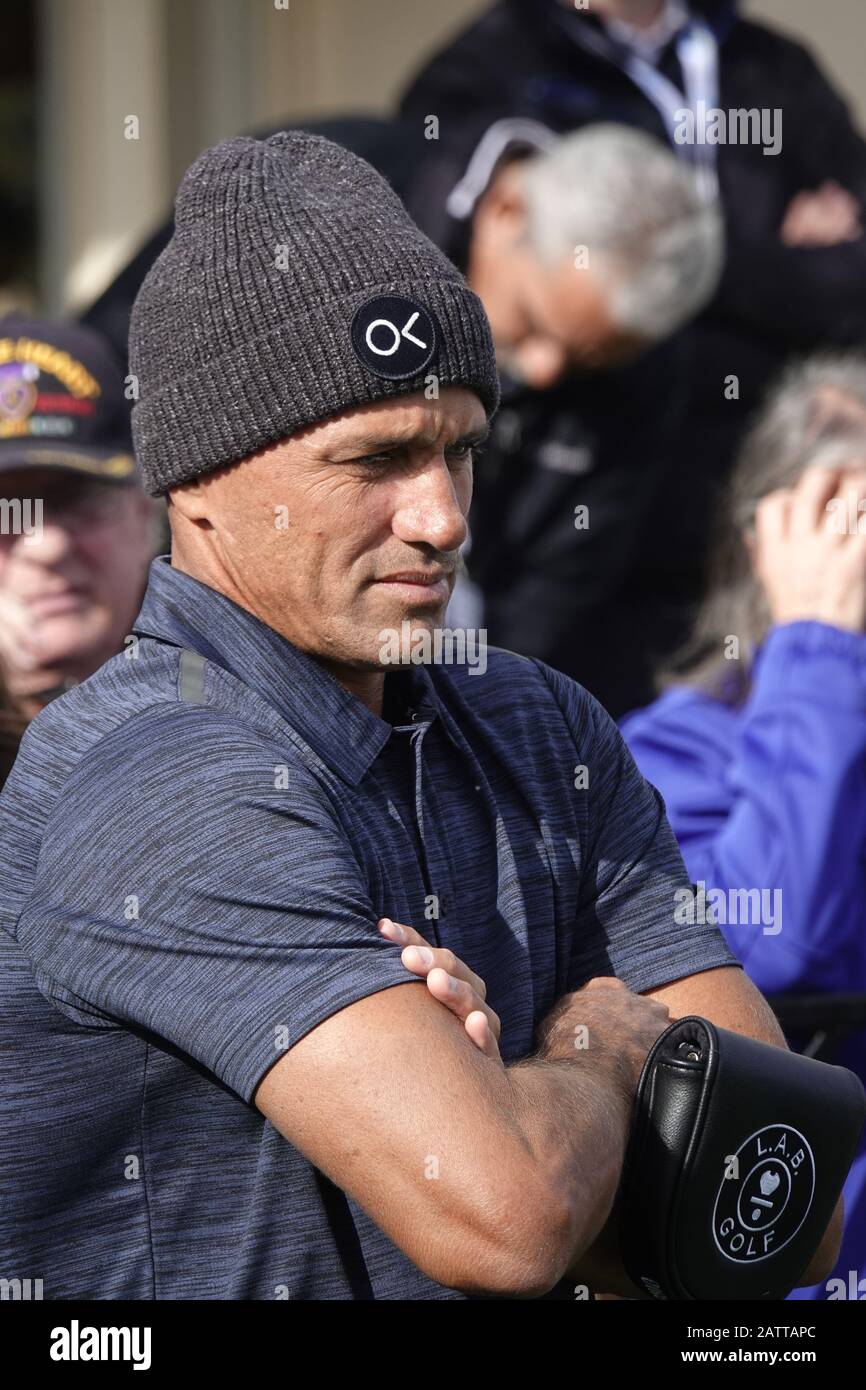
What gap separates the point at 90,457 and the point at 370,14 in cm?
388

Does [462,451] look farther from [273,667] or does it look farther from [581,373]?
[581,373]

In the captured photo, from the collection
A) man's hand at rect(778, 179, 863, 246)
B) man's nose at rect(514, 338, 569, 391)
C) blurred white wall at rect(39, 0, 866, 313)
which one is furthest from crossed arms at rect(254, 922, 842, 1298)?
blurred white wall at rect(39, 0, 866, 313)

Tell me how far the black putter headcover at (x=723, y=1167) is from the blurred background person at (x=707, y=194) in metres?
2.39

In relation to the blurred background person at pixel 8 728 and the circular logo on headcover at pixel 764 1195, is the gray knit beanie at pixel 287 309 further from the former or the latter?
the blurred background person at pixel 8 728

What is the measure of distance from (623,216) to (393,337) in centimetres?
204

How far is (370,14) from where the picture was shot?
6508 millimetres

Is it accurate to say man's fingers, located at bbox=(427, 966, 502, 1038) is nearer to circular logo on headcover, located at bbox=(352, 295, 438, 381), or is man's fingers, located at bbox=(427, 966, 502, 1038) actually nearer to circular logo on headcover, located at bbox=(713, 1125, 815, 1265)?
circular logo on headcover, located at bbox=(713, 1125, 815, 1265)

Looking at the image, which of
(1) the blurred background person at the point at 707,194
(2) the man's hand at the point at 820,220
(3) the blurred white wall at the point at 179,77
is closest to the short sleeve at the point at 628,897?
(1) the blurred background person at the point at 707,194

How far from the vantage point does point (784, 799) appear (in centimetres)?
285

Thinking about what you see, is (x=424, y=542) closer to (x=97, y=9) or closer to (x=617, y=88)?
(x=617, y=88)

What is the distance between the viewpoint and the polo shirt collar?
183 cm

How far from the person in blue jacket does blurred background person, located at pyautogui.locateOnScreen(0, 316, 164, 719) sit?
0.90m

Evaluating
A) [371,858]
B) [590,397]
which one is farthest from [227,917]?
[590,397]

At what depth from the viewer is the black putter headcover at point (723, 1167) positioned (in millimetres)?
1765
